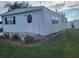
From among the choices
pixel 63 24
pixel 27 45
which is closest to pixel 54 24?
pixel 63 24

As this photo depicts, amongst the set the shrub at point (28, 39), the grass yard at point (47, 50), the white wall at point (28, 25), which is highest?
the white wall at point (28, 25)

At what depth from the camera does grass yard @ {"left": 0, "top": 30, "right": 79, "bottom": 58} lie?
589 centimetres

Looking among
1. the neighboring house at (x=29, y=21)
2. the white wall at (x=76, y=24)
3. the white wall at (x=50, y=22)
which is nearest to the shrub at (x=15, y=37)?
the neighboring house at (x=29, y=21)

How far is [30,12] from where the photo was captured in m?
5.90

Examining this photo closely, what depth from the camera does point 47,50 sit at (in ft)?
19.4

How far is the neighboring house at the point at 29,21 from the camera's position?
5895 millimetres

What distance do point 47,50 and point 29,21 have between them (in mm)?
550

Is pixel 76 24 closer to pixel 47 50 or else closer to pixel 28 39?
pixel 47 50

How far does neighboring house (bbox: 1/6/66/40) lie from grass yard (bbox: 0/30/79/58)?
0.72ft

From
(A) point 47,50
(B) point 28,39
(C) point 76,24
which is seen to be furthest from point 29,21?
(C) point 76,24

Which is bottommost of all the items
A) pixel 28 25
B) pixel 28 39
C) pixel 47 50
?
pixel 47 50

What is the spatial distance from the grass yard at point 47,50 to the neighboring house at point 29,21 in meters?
0.22

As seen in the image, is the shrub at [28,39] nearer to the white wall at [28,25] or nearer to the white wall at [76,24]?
the white wall at [28,25]

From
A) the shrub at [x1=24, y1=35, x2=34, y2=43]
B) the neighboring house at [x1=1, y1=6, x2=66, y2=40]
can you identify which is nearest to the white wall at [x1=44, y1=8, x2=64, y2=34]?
the neighboring house at [x1=1, y1=6, x2=66, y2=40]
